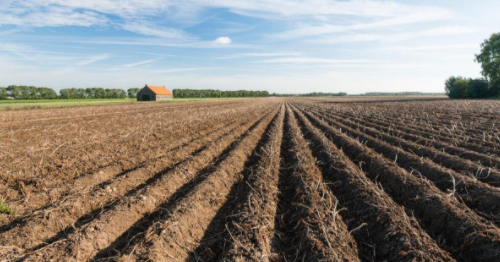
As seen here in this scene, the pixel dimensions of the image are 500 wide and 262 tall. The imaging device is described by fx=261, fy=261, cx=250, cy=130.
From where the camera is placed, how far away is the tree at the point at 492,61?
51247 mm

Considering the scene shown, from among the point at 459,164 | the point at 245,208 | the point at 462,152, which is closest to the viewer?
the point at 245,208

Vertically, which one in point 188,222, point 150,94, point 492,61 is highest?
point 492,61

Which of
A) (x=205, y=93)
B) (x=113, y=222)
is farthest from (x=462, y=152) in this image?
(x=205, y=93)

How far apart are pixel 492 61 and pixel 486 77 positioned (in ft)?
11.9

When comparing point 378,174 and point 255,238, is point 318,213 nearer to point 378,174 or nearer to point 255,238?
point 255,238

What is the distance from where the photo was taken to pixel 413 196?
5.43m

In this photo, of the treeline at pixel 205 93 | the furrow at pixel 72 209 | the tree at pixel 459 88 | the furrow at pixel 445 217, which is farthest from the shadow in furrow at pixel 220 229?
the treeline at pixel 205 93

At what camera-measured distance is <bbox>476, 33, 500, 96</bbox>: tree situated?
51.2m

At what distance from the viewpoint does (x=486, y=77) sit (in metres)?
53.8

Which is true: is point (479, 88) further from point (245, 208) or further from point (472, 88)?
point (245, 208)

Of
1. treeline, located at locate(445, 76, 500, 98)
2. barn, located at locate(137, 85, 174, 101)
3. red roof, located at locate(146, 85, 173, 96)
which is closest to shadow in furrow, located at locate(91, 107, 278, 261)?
barn, located at locate(137, 85, 174, 101)

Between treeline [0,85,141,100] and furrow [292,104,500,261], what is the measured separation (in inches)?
3021

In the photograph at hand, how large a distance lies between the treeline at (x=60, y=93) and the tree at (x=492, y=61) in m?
94.0

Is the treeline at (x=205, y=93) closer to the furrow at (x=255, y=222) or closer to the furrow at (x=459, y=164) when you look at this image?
the furrow at (x=459, y=164)
